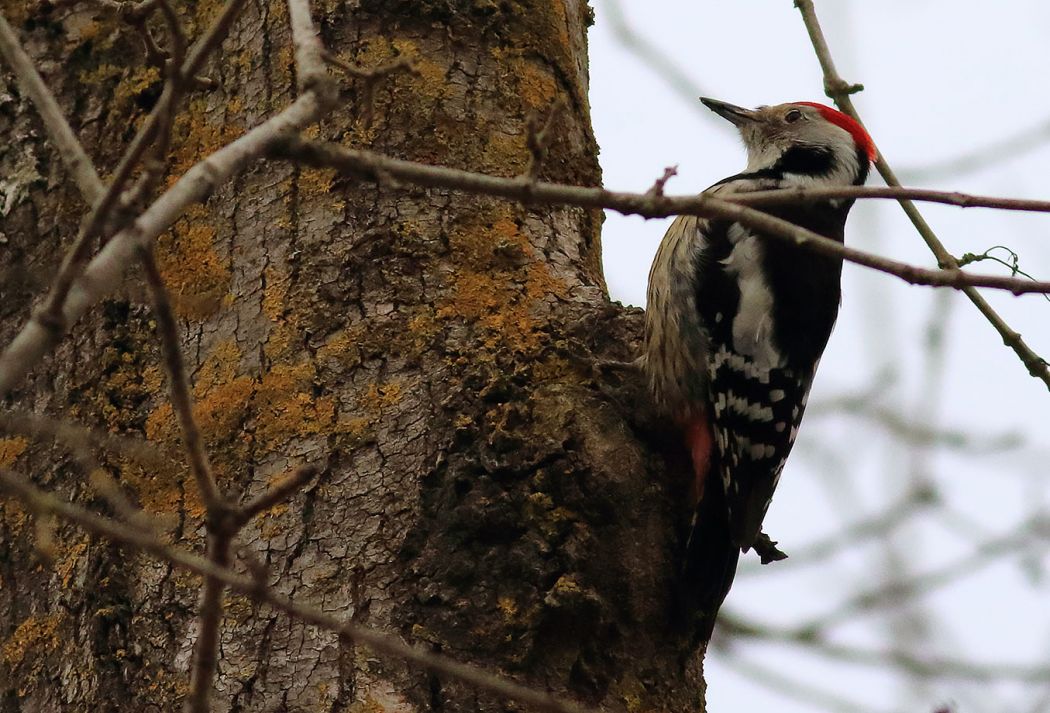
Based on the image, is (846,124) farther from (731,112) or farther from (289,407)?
(289,407)

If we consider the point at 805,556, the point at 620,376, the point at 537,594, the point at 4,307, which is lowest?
the point at 537,594

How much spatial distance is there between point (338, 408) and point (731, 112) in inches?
109

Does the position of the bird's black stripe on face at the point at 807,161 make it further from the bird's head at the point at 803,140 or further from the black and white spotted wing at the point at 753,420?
the black and white spotted wing at the point at 753,420

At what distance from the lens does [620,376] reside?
2826 mm

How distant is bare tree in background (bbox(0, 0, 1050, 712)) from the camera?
2.32m

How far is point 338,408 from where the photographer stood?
8.25ft

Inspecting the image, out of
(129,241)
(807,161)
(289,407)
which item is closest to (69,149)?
(129,241)

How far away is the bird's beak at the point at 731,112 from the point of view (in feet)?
15.7

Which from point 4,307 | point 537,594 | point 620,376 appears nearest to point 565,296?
point 620,376

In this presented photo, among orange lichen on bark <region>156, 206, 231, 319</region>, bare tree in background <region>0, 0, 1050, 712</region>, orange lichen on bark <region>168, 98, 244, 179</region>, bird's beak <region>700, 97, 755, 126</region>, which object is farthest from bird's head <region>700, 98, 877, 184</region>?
orange lichen on bark <region>156, 206, 231, 319</region>

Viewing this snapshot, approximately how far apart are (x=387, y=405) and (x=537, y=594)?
47cm

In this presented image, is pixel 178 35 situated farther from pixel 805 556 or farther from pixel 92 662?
pixel 805 556

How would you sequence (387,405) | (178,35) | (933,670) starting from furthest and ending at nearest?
(933,670) < (387,405) < (178,35)

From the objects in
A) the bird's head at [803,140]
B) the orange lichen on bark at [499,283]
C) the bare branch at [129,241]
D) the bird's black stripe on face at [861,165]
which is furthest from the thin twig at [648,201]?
the bird's black stripe on face at [861,165]
